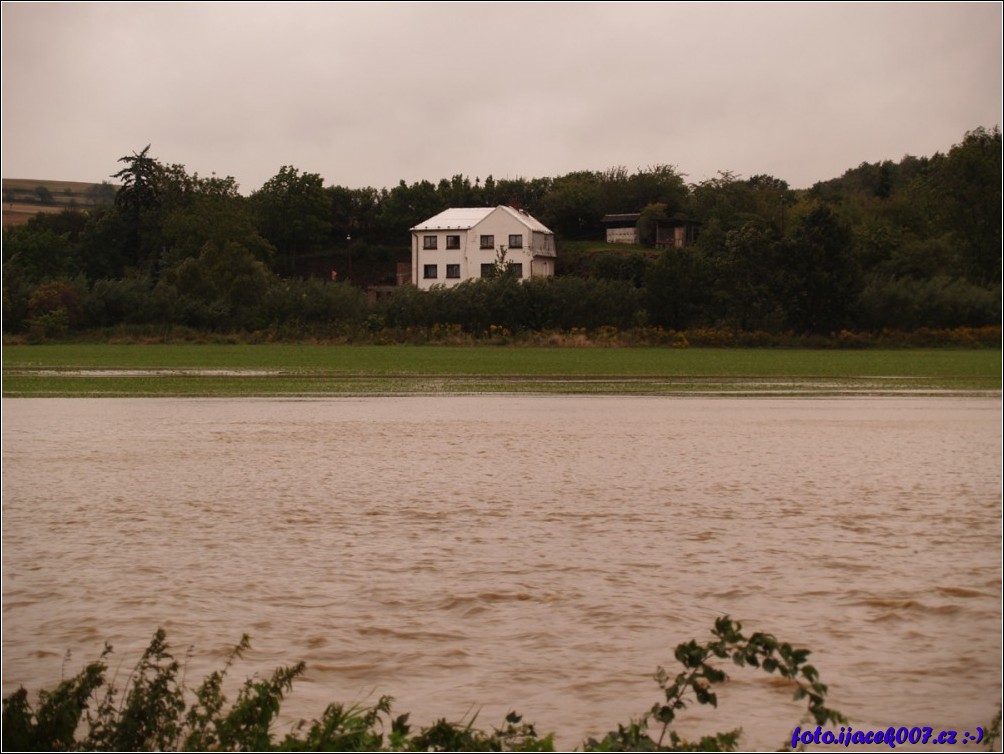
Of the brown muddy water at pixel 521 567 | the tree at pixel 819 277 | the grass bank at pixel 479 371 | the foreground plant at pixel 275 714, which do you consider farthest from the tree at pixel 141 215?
the foreground plant at pixel 275 714

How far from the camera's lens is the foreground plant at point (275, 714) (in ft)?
17.1

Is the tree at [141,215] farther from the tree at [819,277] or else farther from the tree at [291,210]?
the tree at [819,277]

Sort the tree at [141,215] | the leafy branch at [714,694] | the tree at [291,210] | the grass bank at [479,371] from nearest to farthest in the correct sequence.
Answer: the leafy branch at [714,694]
the grass bank at [479,371]
the tree at [141,215]
the tree at [291,210]

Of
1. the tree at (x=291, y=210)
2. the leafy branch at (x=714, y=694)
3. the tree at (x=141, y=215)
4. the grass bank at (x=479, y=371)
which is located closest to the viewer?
the leafy branch at (x=714, y=694)

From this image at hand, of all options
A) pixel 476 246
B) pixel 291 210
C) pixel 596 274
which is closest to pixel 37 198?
pixel 596 274

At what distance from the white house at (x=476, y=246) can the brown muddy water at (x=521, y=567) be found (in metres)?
80.7

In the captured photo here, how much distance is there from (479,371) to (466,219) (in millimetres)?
61891

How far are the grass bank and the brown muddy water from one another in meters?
14.3

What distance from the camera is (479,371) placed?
1698 inches

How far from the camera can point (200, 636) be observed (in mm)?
7980

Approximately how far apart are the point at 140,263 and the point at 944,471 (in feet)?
281

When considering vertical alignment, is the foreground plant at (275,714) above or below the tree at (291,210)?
below

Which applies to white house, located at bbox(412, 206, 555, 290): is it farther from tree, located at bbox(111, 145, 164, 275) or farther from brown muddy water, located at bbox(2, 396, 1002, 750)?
brown muddy water, located at bbox(2, 396, 1002, 750)

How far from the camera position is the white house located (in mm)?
100312
